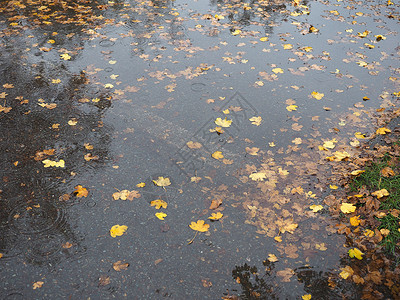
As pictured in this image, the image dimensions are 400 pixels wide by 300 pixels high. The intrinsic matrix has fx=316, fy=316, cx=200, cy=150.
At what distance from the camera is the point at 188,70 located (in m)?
5.62

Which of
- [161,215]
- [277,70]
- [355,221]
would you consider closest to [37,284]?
[161,215]

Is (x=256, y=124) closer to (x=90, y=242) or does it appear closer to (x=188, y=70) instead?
(x=188, y=70)

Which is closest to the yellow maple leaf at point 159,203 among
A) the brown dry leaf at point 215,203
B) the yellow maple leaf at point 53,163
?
the brown dry leaf at point 215,203

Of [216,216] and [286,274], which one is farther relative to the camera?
[216,216]

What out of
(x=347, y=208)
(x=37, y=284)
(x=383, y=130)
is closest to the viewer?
(x=37, y=284)

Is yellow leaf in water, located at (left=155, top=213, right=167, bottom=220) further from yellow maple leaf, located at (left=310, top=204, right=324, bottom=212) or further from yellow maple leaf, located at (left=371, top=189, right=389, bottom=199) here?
yellow maple leaf, located at (left=371, top=189, right=389, bottom=199)

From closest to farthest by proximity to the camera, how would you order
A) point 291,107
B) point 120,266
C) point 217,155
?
point 120,266 < point 217,155 < point 291,107

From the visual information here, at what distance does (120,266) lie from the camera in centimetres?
286

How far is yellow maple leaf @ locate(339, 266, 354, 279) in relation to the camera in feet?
9.03

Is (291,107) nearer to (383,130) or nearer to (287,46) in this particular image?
(383,130)

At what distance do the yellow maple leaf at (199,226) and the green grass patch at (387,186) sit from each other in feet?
5.50

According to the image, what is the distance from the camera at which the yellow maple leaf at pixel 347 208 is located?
324 cm

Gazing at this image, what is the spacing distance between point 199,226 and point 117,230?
823mm

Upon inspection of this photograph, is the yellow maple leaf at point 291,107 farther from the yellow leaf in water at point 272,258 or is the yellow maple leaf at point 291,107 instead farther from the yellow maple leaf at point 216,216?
the yellow leaf in water at point 272,258
